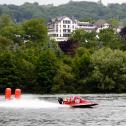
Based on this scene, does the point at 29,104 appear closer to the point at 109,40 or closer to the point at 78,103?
the point at 78,103

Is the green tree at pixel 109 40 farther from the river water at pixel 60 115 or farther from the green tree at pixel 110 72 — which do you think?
the river water at pixel 60 115

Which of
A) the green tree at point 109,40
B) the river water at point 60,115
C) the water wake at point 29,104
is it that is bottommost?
the river water at point 60,115

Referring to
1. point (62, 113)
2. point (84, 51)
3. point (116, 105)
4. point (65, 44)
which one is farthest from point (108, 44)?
point (62, 113)

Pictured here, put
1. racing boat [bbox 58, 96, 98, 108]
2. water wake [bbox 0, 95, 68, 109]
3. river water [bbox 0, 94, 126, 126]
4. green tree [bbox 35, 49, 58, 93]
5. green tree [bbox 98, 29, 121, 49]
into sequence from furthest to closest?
green tree [bbox 98, 29, 121, 49] → green tree [bbox 35, 49, 58, 93] → water wake [bbox 0, 95, 68, 109] → racing boat [bbox 58, 96, 98, 108] → river water [bbox 0, 94, 126, 126]

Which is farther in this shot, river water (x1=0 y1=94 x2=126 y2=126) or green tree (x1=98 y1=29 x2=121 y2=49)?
green tree (x1=98 y1=29 x2=121 y2=49)

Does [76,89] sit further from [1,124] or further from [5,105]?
[1,124]

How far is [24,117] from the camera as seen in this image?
62125mm

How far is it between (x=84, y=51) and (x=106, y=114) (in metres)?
80.5

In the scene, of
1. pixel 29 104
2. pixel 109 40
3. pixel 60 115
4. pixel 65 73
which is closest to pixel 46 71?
pixel 65 73

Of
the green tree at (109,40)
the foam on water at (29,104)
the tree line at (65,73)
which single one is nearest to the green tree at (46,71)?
the tree line at (65,73)

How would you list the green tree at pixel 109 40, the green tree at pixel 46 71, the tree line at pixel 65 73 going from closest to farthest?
the tree line at pixel 65 73 → the green tree at pixel 46 71 → the green tree at pixel 109 40

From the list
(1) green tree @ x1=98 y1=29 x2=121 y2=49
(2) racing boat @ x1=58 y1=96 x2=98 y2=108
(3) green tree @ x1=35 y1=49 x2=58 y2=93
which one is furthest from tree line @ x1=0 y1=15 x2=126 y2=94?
(1) green tree @ x1=98 y1=29 x2=121 y2=49

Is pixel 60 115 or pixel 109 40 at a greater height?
pixel 109 40

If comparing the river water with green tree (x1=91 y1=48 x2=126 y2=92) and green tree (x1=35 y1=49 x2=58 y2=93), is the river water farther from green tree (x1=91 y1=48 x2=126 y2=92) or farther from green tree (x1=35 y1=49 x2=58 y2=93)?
green tree (x1=35 y1=49 x2=58 y2=93)
